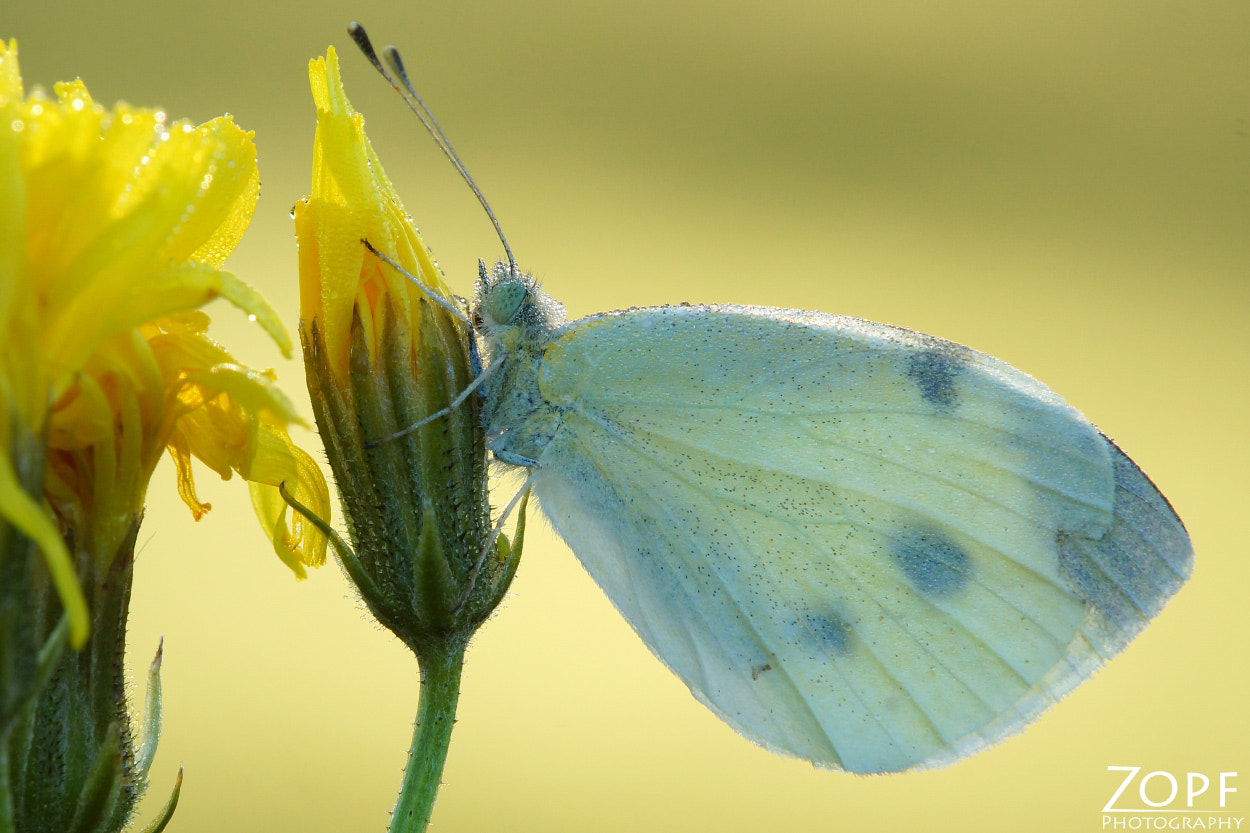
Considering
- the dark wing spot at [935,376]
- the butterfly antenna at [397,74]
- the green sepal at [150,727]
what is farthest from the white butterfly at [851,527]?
the green sepal at [150,727]

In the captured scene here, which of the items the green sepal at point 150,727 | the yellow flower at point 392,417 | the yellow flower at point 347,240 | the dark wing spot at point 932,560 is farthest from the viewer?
the dark wing spot at point 932,560

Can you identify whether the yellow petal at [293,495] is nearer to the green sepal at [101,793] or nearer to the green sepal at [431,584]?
the green sepal at [431,584]

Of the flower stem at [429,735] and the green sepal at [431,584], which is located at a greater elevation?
the green sepal at [431,584]

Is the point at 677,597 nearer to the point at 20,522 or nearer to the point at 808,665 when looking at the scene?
the point at 808,665

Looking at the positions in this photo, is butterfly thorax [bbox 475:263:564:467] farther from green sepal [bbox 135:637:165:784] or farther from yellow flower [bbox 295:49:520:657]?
green sepal [bbox 135:637:165:784]

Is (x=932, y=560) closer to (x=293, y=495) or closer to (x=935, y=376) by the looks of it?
(x=935, y=376)

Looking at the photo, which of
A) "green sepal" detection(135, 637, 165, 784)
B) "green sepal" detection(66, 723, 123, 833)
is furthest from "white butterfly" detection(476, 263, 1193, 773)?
"green sepal" detection(66, 723, 123, 833)

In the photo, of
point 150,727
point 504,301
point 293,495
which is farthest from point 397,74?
point 150,727
